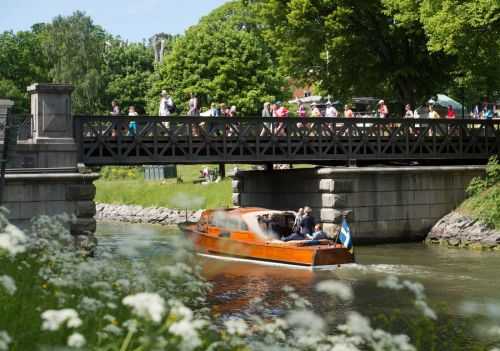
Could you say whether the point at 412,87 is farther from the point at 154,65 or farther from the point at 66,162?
the point at 154,65

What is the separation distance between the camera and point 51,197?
2720 cm

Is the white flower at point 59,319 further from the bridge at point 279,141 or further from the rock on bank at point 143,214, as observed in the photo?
the rock on bank at point 143,214

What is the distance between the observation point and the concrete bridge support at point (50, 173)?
26.8m

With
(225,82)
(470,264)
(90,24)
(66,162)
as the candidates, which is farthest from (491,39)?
(90,24)

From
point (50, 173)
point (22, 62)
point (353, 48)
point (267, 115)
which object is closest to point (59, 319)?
point (50, 173)

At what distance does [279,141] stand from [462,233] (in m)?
7.33

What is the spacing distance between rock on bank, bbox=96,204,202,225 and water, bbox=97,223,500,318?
14635 mm

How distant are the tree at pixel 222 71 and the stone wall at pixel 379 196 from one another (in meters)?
32.0

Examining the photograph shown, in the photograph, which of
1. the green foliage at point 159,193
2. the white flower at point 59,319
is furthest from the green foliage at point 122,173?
the white flower at point 59,319

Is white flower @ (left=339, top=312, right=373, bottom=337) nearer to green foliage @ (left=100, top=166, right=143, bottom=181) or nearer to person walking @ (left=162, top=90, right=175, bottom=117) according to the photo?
person walking @ (left=162, top=90, right=175, bottom=117)

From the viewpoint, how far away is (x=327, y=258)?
26078 mm

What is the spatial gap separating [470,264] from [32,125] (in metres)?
13.6

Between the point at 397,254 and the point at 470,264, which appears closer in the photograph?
the point at 470,264

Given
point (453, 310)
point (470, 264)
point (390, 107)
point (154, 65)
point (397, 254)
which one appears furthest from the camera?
point (154, 65)
